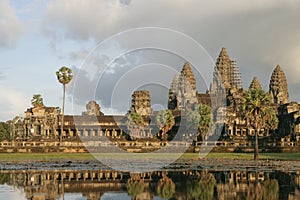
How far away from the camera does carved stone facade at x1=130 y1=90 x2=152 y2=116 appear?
518ft

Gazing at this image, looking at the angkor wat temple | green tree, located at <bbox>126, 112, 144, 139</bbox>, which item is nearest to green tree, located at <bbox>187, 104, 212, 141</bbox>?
the angkor wat temple

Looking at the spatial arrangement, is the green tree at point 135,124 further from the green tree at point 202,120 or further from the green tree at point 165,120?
the green tree at point 202,120

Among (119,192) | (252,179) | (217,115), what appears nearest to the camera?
(119,192)

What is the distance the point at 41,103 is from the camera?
477ft

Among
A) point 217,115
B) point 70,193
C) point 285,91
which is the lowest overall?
point 70,193

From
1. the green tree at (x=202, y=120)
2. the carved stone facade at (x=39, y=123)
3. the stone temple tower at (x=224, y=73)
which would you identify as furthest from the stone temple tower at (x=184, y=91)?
the green tree at (x=202, y=120)

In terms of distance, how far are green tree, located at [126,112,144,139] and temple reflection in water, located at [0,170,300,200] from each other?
8544 cm

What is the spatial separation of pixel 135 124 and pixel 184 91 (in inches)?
1978

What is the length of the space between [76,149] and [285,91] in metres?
107

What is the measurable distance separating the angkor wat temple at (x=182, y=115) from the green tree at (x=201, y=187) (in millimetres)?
69842

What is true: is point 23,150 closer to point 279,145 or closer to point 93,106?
point 279,145

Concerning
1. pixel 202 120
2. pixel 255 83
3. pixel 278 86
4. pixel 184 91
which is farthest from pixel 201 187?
pixel 255 83

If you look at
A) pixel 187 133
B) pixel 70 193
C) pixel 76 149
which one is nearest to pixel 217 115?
pixel 187 133

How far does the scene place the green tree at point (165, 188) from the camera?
2611 centimetres
